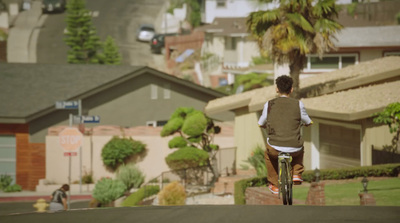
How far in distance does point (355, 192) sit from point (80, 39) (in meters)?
56.0

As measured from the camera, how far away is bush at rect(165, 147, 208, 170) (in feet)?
111

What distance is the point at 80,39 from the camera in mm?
74938

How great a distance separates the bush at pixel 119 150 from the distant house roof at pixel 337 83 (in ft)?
14.3

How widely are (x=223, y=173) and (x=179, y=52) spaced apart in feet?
159

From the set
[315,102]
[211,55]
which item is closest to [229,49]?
[211,55]

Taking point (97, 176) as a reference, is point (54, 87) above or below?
above

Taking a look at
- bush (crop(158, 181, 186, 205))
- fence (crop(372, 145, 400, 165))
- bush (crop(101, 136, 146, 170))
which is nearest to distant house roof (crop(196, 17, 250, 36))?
bush (crop(101, 136, 146, 170))

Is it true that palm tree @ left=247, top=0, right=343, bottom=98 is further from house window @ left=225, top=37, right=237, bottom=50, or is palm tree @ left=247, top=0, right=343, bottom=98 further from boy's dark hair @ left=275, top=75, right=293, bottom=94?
house window @ left=225, top=37, right=237, bottom=50

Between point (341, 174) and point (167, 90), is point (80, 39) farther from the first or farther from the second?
point (341, 174)

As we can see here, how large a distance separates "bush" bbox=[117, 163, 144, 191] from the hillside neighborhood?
0.98 metres

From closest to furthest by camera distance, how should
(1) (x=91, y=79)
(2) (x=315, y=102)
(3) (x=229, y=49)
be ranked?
(2) (x=315, y=102), (1) (x=91, y=79), (3) (x=229, y=49)

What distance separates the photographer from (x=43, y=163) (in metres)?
41.6

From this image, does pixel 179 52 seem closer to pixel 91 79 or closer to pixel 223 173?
pixel 91 79

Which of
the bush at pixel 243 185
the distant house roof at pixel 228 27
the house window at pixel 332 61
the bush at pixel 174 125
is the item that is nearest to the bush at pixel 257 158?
the bush at pixel 174 125
